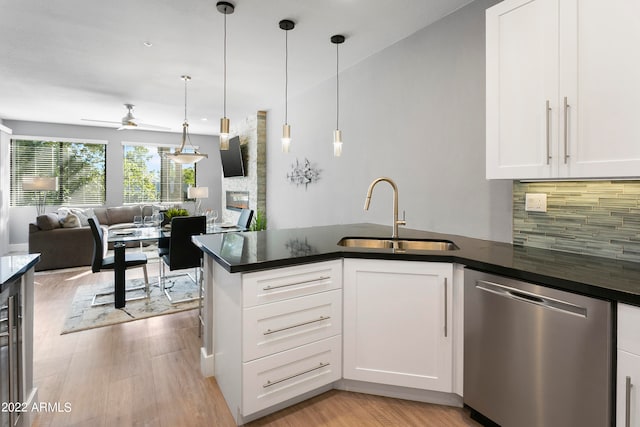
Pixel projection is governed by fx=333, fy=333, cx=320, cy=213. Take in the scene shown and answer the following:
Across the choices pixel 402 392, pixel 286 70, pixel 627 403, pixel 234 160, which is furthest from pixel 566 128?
pixel 234 160

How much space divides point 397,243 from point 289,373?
3.71ft

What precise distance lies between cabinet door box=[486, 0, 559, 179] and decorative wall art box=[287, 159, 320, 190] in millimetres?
2646

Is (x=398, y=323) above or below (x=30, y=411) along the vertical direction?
above

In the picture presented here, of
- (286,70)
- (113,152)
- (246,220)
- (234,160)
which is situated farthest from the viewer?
(113,152)

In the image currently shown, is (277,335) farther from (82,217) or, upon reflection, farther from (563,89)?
(82,217)

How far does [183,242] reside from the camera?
3562 millimetres

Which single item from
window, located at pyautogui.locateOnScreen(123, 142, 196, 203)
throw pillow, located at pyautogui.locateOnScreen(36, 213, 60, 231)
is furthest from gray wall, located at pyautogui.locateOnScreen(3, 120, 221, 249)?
throw pillow, located at pyautogui.locateOnScreen(36, 213, 60, 231)

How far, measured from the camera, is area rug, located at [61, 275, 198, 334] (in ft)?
10.6

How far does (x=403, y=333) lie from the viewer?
193 centimetres

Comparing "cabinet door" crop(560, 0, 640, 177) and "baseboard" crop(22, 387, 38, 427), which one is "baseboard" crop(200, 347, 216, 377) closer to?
"baseboard" crop(22, 387, 38, 427)

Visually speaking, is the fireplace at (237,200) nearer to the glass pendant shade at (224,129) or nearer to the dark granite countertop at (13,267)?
the glass pendant shade at (224,129)

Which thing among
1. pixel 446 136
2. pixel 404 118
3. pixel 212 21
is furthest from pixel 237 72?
pixel 446 136

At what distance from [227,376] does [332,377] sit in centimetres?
62

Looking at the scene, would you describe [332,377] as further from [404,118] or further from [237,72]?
[237,72]
